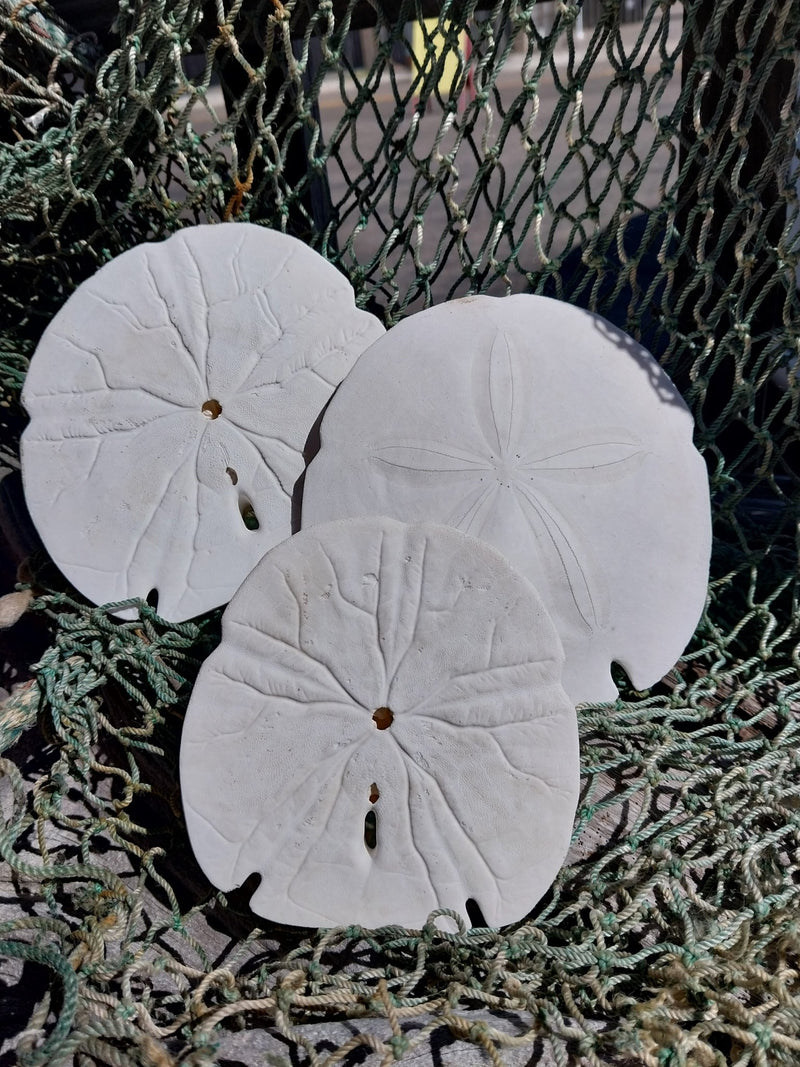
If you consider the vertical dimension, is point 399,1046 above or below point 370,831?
above

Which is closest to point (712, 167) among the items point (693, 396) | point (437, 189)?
point (693, 396)

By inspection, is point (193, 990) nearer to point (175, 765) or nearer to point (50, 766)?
point (175, 765)

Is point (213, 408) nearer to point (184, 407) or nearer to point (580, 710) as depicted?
point (184, 407)

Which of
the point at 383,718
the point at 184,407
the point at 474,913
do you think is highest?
the point at 184,407

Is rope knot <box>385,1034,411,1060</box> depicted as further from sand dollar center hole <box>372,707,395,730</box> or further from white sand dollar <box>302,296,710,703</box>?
white sand dollar <box>302,296,710,703</box>

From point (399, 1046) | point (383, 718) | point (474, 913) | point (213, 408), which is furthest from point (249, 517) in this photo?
point (399, 1046)

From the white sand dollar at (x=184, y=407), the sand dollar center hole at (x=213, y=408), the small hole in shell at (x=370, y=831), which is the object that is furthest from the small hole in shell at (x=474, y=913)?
the sand dollar center hole at (x=213, y=408)
